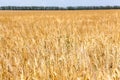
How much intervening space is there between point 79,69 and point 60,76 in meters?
0.31

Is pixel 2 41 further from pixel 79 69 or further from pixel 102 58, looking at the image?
→ pixel 79 69

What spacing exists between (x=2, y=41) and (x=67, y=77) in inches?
84.3

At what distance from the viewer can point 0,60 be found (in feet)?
7.84

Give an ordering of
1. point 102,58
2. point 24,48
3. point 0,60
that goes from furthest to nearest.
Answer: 1. point 24,48
2. point 102,58
3. point 0,60

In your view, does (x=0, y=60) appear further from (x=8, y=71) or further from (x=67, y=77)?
(x=67, y=77)

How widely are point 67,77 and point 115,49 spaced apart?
1038 millimetres

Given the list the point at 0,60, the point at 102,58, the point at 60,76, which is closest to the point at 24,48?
the point at 0,60

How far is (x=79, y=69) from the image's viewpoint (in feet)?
6.63

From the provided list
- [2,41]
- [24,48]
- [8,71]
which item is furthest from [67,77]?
[2,41]

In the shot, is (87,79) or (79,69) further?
(79,69)

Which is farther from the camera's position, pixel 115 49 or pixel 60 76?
pixel 115 49

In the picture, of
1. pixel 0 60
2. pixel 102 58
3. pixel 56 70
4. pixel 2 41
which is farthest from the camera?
pixel 2 41

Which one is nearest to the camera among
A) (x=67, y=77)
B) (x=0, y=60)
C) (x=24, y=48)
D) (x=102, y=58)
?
(x=67, y=77)

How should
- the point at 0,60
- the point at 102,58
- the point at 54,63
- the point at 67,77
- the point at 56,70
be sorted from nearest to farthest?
the point at 67,77 → the point at 56,70 → the point at 54,63 → the point at 0,60 → the point at 102,58
